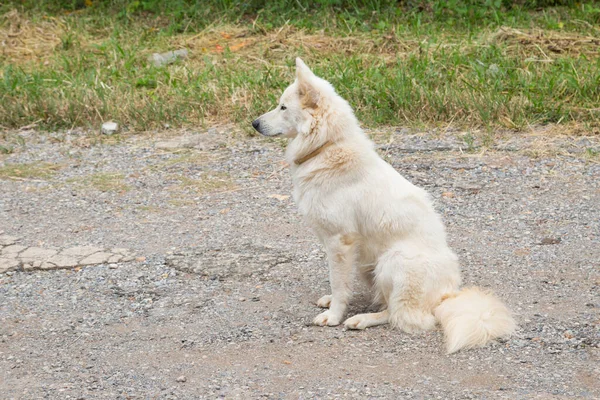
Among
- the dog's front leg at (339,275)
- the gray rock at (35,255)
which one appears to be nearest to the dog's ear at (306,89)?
the dog's front leg at (339,275)

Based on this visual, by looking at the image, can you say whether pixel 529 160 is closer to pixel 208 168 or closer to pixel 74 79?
pixel 208 168

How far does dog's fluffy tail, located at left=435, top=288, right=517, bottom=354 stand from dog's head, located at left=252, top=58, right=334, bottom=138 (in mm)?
1195

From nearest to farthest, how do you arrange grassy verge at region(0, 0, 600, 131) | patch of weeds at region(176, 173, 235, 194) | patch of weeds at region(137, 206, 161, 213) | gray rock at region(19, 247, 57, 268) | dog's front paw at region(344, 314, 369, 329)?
dog's front paw at region(344, 314, 369, 329) < gray rock at region(19, 247, 57, 268) < patch of weeds at region(137, 206, 161, 213) < patch of weeds at region(176, 173, 235, 194) < grassy verge at region(0, 0, 600, 131)

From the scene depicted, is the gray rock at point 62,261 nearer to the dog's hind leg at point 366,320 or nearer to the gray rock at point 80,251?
the gray rock at point 80,251

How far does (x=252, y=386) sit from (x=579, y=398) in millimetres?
1414

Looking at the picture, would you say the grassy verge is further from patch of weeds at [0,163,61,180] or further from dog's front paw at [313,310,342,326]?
dog's front paw at [313,310,342,326]

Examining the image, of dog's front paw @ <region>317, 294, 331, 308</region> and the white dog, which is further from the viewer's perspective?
dog's front paw @ <region>317, 294, 331, 308</region>

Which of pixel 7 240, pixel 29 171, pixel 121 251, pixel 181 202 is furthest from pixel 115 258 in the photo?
pixel 29 171

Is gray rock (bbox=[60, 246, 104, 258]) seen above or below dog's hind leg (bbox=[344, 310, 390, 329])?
below

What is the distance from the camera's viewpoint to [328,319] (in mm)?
4387

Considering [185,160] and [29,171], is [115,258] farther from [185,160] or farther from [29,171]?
[29,171]

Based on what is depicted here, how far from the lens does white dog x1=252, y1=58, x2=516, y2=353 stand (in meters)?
4.21

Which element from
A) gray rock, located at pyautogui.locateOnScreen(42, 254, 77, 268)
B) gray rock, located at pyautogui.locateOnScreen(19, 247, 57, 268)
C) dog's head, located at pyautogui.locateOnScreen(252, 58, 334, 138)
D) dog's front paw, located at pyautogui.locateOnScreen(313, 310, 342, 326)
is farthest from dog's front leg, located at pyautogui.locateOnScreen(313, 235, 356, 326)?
gray rock, located at pyautogui.locateOnScreen(19, 247, 57, 268)

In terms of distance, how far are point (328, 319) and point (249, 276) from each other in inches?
32.5
